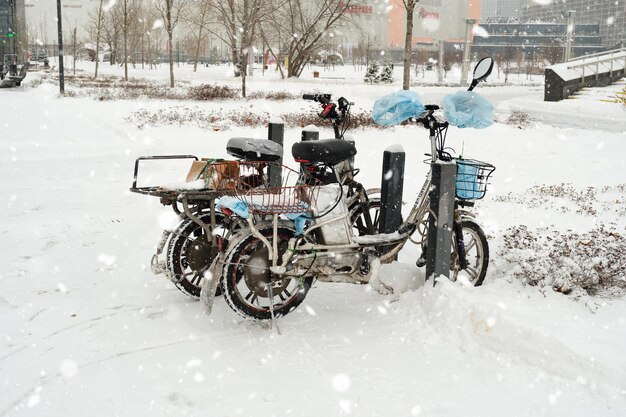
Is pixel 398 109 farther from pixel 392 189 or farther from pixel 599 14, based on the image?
pixel 599 14

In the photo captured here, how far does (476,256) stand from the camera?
16.4 feet

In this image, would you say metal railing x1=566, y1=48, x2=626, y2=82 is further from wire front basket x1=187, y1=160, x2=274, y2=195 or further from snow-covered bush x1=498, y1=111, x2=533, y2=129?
wire front basket x1=187, y1=160, x2=274, y2=195

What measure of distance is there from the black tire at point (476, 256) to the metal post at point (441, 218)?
396 millimetres

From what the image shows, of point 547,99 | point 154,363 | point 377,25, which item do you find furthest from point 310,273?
point 377,25

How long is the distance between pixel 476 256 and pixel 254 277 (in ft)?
6.75

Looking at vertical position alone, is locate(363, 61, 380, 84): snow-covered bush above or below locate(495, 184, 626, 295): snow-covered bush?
above

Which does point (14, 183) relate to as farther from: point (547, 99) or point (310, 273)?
point (547, 99)

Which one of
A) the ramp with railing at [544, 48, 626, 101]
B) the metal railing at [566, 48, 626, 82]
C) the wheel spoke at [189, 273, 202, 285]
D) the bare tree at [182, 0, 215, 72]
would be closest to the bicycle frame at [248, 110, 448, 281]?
the wheel spoke at [189, 273, 202, 285]

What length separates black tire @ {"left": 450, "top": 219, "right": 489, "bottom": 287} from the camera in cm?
483

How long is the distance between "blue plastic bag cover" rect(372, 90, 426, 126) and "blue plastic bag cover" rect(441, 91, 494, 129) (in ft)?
0.75

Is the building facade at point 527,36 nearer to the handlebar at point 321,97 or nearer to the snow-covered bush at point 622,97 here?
the snow-covered bush at point 622,97

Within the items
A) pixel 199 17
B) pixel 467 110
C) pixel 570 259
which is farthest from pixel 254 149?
pixel 199 17

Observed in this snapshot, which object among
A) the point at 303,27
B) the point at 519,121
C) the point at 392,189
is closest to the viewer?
the point at 392,189

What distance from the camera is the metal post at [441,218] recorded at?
4.34 m
